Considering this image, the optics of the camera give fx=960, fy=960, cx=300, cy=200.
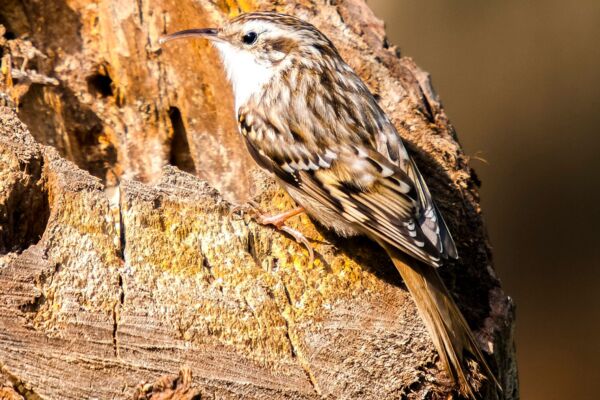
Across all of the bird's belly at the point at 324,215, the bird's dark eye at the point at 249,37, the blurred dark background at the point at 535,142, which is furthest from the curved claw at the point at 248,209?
the blurred dark background at the point at 535,142

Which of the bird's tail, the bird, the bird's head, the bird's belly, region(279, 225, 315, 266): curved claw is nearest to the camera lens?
the bird's tail

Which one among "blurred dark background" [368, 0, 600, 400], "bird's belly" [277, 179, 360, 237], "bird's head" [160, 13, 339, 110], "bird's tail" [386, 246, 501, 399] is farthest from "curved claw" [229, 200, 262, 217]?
"blurred dark background" [368, 0, 600, 400]

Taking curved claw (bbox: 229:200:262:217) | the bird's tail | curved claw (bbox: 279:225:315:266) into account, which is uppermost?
curved claw (bbox: 229:200:262:217)

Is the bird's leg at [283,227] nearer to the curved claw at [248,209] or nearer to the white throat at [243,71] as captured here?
the curved claw at [248,209]

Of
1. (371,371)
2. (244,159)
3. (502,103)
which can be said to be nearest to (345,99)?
(244,159)

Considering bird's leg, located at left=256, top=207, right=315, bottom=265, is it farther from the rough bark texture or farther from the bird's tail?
the bird's tail

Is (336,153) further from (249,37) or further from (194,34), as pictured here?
(194,34)

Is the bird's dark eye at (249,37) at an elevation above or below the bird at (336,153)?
above

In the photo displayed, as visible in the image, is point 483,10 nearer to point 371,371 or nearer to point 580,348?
point 580,348

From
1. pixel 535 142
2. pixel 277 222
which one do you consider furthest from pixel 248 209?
pixel 535 142
